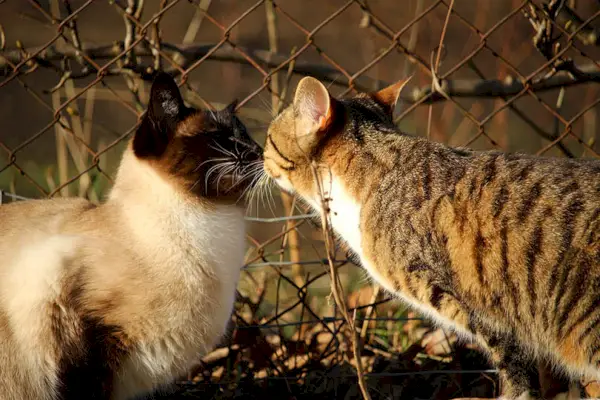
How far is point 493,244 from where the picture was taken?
9.11 ft

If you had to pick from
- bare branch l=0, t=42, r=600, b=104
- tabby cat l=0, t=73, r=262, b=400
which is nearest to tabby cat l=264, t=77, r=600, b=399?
tabby cat l=0, t=73, r=262, b=400

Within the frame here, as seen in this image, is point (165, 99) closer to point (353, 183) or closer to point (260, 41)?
point (353, 183)

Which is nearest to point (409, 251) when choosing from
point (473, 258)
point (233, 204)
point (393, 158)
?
point (473, 258)

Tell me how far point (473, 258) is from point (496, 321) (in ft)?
0.77

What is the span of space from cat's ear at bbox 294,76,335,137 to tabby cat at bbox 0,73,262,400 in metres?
0.27

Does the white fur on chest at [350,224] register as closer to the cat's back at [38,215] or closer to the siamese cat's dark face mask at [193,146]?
the siamese cat's dark face mask at [193,146]

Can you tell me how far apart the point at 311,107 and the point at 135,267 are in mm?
892

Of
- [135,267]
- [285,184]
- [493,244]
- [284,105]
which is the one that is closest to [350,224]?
[285,184]

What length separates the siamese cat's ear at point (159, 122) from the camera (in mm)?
3037

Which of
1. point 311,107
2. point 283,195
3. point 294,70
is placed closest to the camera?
point 311,107

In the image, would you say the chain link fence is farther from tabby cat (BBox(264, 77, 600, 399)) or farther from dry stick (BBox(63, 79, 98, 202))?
tabby cat (BBox(264, 77, 600, 399))

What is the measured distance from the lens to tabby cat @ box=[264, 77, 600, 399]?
272cm

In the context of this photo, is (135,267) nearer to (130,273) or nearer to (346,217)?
(130,273)

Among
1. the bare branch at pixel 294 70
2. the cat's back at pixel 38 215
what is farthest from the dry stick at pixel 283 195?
the cat's back at pixel 38 215
